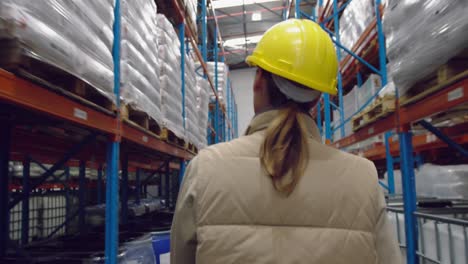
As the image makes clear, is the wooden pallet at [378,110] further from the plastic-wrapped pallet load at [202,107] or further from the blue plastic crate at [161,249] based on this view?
the plastic-wrapped pallet load at [202,107]

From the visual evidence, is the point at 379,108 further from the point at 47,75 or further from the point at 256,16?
the point at 256,16

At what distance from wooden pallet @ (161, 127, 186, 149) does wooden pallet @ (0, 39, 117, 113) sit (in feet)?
4.94

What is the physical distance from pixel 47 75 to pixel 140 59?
53.9 inches

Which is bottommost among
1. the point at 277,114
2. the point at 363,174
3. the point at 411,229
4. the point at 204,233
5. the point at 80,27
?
the point at 411,229

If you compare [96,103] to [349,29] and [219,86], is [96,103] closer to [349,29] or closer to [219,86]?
[349,29]

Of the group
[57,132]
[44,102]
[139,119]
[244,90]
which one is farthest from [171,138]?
[244,90]

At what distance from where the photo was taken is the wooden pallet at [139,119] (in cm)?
301

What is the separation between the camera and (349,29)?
7.12 m

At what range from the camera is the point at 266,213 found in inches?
45.7

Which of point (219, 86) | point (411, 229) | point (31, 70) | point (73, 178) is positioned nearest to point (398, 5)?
point (411, 229)

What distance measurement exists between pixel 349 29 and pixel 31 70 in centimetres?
623

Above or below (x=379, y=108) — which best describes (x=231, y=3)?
above

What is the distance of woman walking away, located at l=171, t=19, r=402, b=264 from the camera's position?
114 cm

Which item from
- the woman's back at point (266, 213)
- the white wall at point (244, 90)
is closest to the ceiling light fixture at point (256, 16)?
the white wall at point (244, 90)
